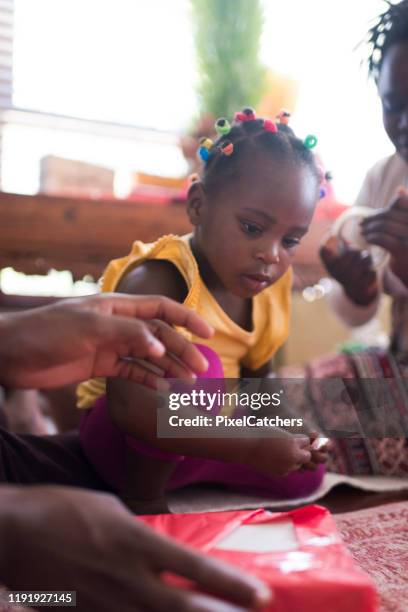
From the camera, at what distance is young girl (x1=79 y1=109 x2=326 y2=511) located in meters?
0.82

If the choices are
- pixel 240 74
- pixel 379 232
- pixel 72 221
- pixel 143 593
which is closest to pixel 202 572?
pixel 143 593

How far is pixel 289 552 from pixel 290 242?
1.59 feet

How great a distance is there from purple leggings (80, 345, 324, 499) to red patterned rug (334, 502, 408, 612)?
4.9 inches

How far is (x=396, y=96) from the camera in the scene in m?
1.05

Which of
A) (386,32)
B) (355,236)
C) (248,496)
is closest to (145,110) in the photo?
(386,32)

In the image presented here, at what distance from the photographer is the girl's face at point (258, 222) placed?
2.81ft

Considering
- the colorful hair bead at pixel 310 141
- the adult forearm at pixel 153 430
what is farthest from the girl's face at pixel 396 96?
the adult forearm at pixel 153 430

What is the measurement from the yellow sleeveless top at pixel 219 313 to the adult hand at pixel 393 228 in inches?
6.3

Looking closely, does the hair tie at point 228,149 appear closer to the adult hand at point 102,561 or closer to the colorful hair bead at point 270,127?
the colorful hair bead at point 270,127

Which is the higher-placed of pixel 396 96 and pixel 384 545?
pixel 396 96

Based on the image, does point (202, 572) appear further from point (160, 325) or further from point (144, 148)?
point (144, 148)

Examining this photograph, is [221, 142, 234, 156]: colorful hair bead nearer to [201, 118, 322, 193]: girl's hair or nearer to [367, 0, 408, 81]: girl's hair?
[201, 118, 322, 193]: girl's hair

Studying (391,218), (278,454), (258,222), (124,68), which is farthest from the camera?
(124,68)

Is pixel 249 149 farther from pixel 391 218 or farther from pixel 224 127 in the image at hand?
pixel 391 218
